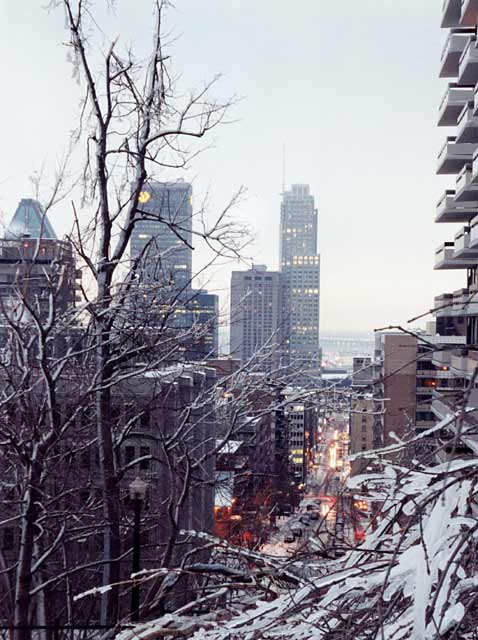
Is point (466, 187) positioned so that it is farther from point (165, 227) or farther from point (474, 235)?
point (165, 227)

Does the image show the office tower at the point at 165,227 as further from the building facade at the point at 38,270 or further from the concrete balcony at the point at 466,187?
the concrete balcony at the point at 466,187

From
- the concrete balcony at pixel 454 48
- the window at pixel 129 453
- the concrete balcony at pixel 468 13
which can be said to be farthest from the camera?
the concrete balcony at pixel 454 48

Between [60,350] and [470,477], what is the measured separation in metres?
6.37

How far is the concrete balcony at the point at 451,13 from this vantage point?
16.7 meters

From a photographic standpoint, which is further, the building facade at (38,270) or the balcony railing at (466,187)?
the balcony railing at (466,187)

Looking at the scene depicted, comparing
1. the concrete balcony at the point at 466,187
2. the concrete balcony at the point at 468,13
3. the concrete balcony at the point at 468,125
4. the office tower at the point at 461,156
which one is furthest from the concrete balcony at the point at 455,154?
the concrete balcony at the point at 468,13

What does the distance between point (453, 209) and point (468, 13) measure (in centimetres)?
499

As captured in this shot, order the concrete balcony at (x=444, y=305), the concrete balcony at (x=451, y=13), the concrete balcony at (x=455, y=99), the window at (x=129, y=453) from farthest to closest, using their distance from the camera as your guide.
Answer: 1. the concrete balcony at (x=455, y=99)
2. the concrete balcony at (x=451, y=13)
3. the window at (x=129, y=453)
4. the concrete balcony at (x=444, y=305)

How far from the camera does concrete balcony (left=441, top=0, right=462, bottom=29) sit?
54.9ft

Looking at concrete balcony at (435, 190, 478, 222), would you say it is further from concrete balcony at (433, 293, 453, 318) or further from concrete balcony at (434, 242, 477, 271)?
concrete balcony at (433, 293, 453, 318)

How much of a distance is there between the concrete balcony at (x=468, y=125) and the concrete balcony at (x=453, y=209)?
1.64m

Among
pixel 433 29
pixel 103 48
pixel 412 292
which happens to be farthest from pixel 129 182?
pixel 412 292

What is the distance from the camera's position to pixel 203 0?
8.56 m

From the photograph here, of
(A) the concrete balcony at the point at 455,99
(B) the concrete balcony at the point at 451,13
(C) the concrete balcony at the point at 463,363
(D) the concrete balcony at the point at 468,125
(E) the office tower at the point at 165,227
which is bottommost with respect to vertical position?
(C) the concrete balcony at the point at 463,363
